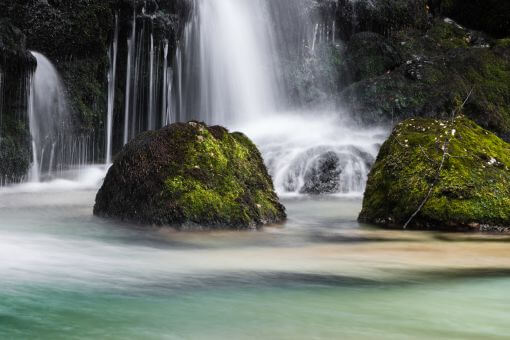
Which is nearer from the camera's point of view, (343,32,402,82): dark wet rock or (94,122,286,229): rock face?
(94,122,286,229): rock face

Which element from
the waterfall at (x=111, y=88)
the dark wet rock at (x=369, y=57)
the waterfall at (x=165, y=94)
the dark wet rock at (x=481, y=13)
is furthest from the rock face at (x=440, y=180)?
the dark wet rock at (x=481, y=13)

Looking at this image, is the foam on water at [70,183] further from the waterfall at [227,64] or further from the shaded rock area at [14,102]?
the waterfall at [227,64]

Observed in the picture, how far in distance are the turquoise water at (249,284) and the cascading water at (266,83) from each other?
6425 millimetres

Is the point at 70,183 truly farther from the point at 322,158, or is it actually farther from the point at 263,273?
the point at 263,273

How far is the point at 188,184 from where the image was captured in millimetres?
6898

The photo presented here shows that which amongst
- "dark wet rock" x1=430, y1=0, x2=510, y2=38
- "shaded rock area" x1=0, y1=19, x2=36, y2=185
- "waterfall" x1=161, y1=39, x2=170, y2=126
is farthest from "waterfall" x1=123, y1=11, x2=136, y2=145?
"dark wet rock" x1=430, y1=0, x2=510, y2=38

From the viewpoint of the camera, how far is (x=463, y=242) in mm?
6145

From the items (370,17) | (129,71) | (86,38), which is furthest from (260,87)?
(86,38)

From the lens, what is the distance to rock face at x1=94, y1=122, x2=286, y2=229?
6.77m

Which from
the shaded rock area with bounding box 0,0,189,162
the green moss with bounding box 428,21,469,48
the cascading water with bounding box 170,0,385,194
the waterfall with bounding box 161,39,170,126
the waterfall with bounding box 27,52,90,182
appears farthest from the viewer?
the green moss with bounding box 428,21,469,48

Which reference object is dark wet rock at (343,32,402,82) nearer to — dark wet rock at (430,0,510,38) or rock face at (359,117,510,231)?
dark wet rock at (430,0,510,38)

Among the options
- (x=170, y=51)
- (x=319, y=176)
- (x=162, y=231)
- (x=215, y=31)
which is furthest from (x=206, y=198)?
(x=215, y=31)

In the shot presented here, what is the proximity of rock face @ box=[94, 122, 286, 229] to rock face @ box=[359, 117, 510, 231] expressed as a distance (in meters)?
1.25

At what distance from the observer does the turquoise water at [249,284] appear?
3.30 meters
